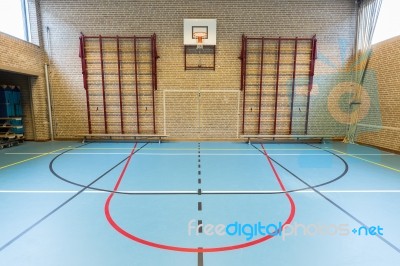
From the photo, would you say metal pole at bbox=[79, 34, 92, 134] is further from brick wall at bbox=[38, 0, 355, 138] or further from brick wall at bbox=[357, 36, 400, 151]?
brick wall at bbox=[357, 36, 400, 151]

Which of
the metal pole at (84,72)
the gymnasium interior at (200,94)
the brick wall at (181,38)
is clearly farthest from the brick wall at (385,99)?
the metal pole at (84,72)

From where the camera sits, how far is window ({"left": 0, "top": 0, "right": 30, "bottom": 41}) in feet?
27.0

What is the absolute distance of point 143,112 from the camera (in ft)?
32.1

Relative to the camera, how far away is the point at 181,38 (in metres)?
9.44

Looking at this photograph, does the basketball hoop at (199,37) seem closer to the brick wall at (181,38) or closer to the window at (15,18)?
the brick wall at (181,38)

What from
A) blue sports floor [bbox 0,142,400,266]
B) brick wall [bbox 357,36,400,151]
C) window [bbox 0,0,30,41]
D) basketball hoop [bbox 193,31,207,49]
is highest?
window [bbox 0,0,30,41]

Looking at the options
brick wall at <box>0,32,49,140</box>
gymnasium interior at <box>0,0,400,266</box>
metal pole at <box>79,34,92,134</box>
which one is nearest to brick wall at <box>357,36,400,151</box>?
gymnasium interior at <box>0,0,400,266</box>

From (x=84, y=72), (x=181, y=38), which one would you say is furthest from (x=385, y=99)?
(x=84, y=72)

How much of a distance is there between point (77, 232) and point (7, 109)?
8581 millimetres

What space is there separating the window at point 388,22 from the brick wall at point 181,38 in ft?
3.64

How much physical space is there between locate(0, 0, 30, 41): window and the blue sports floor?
5543 millimetres

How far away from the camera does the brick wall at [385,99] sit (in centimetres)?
765

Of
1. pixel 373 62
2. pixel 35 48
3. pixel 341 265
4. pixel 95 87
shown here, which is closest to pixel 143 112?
pixel 95 87

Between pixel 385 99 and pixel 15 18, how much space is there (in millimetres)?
14578
